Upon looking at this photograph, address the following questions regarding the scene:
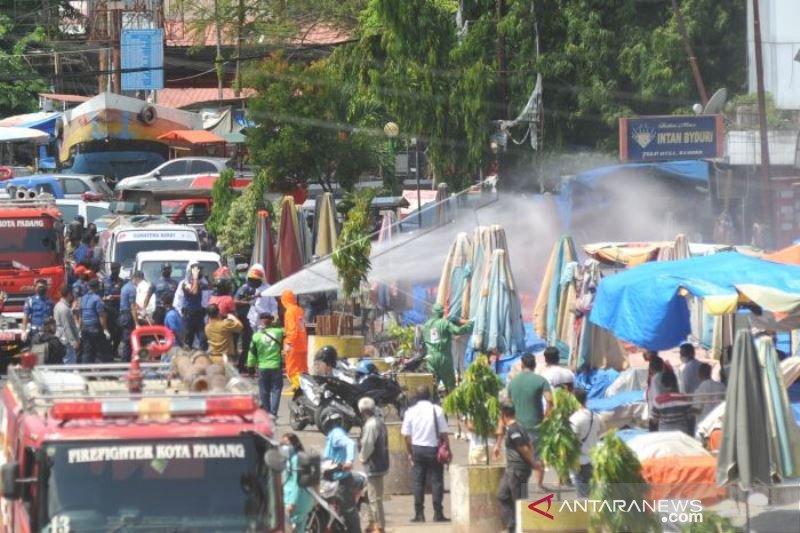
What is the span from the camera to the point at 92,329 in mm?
23750

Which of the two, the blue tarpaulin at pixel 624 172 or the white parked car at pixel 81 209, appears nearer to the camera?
the blue tarpaulin at pixel 624 172

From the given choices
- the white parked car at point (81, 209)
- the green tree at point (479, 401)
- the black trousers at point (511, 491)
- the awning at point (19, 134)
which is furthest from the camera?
the awning at point (19, 134)

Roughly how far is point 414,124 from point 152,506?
2418cm

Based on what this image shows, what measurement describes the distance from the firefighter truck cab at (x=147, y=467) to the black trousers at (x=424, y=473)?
561 centimetres

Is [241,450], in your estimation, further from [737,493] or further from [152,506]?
[737,493]

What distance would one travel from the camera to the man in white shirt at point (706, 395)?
52.6 ft

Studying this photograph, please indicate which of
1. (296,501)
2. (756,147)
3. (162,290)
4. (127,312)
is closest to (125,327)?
(127,312)

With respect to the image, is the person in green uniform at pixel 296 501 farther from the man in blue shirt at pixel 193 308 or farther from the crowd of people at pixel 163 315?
the man in blue shirt at pixel 193 308

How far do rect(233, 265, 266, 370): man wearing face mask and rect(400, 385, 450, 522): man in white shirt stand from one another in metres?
8.94

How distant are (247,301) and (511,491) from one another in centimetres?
1151

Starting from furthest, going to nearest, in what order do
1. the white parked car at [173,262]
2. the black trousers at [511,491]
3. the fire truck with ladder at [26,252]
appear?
the fire truck with ladder at [26,252], the white parked car at [173,262], the black trousers at [511,491]

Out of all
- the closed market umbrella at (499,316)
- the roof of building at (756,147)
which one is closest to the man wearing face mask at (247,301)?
the closed market umbrella at (499,316)

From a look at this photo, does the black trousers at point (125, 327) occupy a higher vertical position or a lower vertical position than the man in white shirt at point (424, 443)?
higher

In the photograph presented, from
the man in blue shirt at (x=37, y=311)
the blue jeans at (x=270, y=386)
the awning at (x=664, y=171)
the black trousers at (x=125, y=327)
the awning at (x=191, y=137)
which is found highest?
the awning at (x=191, y=137)
